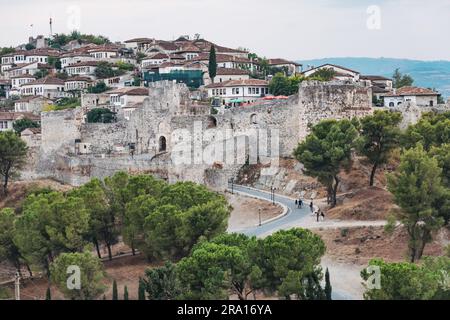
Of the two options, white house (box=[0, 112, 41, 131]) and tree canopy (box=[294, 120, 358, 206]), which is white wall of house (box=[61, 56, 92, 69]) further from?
tree canopy (box=[294, 120, 358, 206])

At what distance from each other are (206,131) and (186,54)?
38.1 meters

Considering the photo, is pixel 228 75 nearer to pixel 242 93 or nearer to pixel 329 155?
pixel 242 93

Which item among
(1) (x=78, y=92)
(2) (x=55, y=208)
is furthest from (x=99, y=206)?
(1) (x=78, y=92)

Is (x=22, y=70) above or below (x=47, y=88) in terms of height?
above

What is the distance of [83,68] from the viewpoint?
10625 centimetres

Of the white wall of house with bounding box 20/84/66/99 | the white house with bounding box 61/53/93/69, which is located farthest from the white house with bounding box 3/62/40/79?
A: the white wall of house with bounding box 20/84/66/99

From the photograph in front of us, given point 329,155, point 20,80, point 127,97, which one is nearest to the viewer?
point 329,155

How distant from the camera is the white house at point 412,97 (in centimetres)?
7144

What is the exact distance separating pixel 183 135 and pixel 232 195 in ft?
30.7

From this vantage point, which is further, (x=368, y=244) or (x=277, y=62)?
(x=277, y=62)

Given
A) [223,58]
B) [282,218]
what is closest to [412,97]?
[282,218]

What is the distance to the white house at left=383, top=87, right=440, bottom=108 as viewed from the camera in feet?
234

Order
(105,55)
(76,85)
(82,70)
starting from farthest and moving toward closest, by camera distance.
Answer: (105,55) → (82,70) → (76,85)

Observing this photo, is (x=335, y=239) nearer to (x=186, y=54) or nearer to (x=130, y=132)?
(x=130, y=132)
